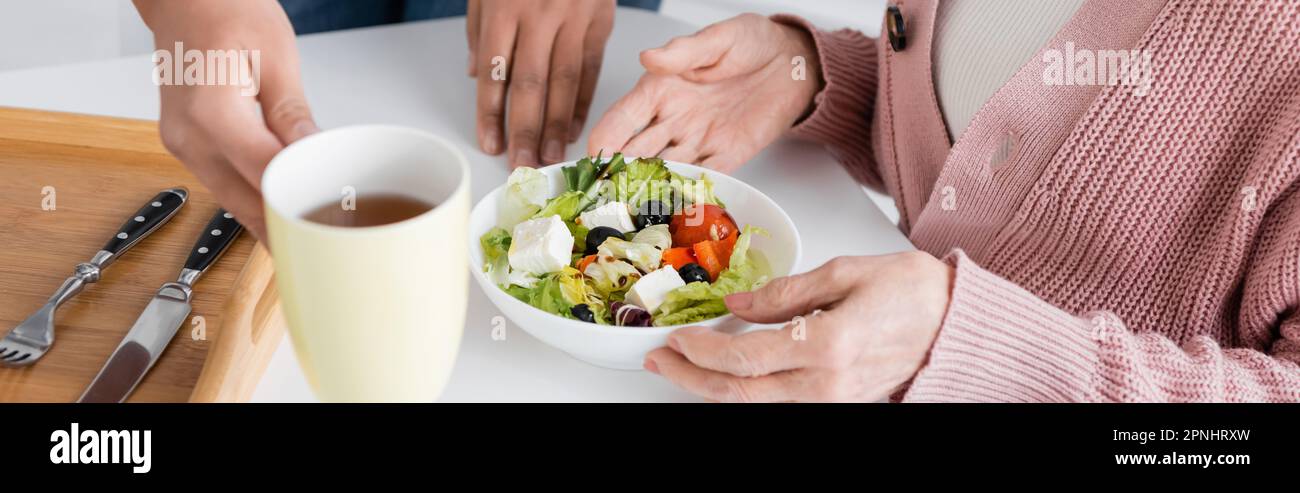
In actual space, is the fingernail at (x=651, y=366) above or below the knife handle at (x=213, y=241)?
above

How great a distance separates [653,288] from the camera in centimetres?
82

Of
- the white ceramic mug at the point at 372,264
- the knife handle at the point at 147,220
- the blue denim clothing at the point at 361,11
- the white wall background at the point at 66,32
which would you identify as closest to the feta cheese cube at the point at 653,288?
the white ceramic mug at the point at 372,264

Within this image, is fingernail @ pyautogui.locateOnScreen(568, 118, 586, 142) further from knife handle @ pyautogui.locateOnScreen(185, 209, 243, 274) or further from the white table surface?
knife handle @ pyautogui.locateOnScreen(185, 209, 243, 274)

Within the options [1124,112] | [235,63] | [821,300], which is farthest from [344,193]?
[1124,112]

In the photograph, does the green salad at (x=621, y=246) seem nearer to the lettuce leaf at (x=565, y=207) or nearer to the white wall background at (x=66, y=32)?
the lettuce leaf at (x=565, y=207)

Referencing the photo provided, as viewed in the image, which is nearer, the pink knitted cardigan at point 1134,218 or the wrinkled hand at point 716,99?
the pink knitted cardigan at point 1134,218

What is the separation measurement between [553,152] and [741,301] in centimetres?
46

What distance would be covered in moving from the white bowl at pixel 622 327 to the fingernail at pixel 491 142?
0.19 m

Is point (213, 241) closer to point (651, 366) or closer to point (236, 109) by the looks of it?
point (236, 109)

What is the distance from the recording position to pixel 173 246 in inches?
36.0

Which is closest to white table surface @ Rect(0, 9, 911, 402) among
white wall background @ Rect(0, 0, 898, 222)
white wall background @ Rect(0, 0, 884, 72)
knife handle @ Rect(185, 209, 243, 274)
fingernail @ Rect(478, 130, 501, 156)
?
fingernail @ Rect(478, 130, 501, 156)

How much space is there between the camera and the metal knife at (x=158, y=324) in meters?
0.75

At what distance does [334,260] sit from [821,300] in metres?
0.40
